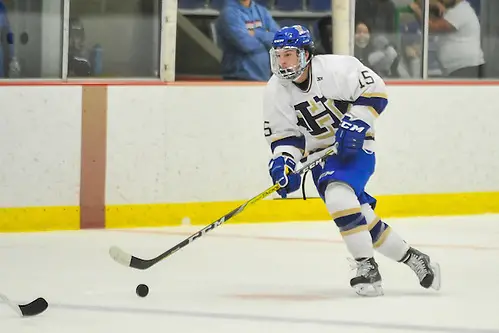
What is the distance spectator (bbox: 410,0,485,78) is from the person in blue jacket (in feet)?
3.48

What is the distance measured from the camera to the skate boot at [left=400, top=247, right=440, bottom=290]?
174 inches

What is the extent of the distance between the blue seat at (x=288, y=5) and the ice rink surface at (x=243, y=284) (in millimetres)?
1458

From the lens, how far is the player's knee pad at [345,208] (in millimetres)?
4289

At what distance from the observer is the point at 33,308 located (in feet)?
12.5

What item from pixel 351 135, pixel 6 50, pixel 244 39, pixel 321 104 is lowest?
pixel 351 135

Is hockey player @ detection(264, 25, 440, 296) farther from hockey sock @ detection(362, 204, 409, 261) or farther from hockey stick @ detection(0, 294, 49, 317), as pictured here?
hockey stick @ detection(0, 294, 49, 317)

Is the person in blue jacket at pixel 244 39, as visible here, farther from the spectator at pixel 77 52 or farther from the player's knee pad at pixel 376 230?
the player's knee pad at pixel 376 230

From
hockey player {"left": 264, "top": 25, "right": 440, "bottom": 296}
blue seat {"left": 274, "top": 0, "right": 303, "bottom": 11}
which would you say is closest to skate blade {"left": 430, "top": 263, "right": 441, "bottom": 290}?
hockey player {"left": 264, "top": 25, "right": 440, "bottom": 296}

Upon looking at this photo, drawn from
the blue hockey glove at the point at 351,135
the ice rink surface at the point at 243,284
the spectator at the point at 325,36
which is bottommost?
the ice rink surface at the point at 243,284

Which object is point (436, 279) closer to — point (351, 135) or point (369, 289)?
point (369, 289)

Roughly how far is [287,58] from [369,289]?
2.84 feet

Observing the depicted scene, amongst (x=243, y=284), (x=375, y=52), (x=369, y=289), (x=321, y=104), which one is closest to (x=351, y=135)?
(x=321, y=104)

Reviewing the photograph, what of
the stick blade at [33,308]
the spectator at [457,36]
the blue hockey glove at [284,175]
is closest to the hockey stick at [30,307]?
the stick blade at [33,308]

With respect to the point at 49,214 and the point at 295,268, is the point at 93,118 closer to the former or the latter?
the point at 49,214
